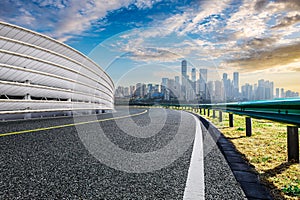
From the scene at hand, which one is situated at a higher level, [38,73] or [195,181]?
[38,73]

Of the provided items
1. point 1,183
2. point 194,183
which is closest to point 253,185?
point 194,183

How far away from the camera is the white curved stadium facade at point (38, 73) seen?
17062 millimetres

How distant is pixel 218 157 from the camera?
4578 mm

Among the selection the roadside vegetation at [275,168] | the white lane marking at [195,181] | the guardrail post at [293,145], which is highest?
the guardrail post at [293,145]

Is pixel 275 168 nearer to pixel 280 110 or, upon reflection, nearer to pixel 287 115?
pixel 287 115

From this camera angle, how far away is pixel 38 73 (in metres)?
20.3

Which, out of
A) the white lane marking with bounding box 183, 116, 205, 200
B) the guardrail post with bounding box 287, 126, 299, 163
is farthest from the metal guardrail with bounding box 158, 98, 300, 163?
the white lane marking with bounding box 183, 116, 205, 200

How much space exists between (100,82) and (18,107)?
23241 mm

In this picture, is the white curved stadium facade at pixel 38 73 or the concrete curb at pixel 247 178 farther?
the white curved stadium facade at pixel 38 73

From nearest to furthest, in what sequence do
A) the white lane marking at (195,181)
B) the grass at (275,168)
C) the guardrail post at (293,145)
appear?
the white lane marking at (195,181), the grass at (275,168), the guardrail post at (293,145)

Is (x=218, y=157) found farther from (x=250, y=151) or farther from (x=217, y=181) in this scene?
(x=217, y=181)

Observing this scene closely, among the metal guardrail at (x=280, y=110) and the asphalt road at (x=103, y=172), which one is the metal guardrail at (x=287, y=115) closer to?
the metal guardrail at (x=280, y=110)

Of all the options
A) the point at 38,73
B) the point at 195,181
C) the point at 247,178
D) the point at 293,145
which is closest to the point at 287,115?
the point at 293,145

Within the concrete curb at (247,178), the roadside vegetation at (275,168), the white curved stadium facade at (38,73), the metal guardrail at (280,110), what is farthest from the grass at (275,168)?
the white curved stadium facade at (38,73)
